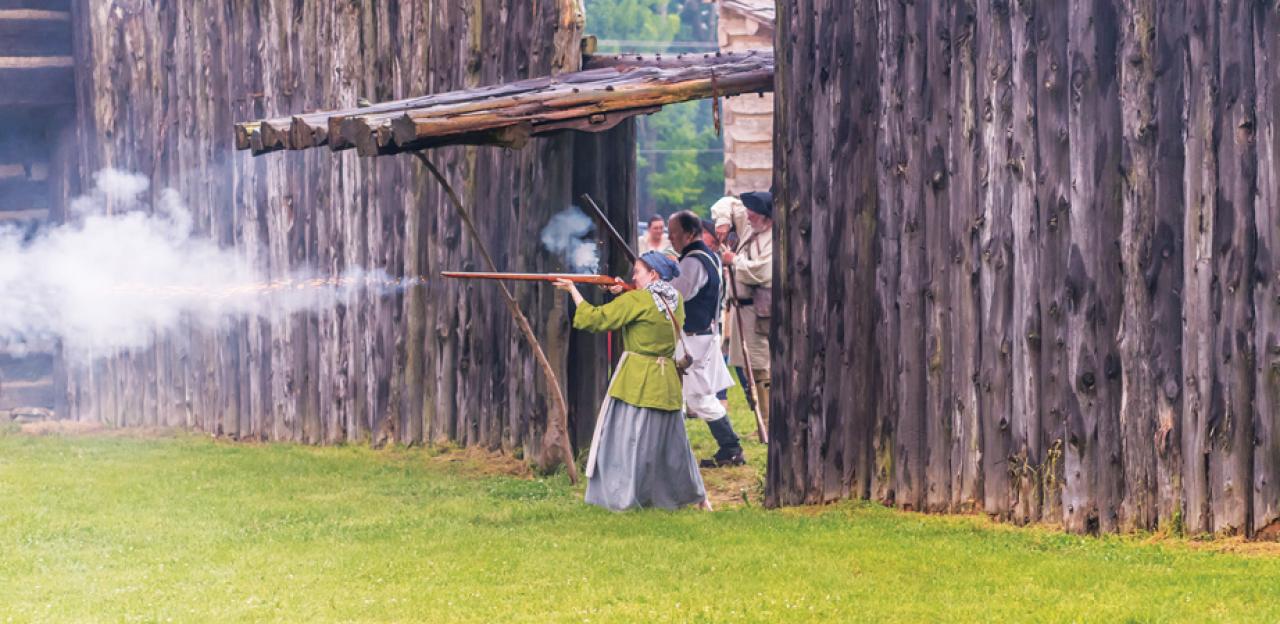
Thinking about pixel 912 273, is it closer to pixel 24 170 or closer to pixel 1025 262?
pixel 1025 262

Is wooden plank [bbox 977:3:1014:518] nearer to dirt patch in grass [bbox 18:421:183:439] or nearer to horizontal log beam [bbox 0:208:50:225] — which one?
dirt patch in grass [bbox 18:421:183:439]

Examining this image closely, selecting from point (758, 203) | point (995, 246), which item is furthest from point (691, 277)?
point (995, 246)

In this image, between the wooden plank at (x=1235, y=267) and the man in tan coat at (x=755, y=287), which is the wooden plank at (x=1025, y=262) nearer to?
the wooden plank at (x=1235, y=267)

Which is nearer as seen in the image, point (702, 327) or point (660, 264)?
point (660, 264)

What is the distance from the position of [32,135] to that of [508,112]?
28.7 ft

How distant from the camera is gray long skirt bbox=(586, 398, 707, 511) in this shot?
1112 cm

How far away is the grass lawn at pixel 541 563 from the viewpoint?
309 inches

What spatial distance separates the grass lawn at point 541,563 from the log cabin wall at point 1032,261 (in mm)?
359

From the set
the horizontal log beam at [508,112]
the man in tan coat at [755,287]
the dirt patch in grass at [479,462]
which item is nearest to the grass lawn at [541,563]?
the dirt patch in grass at [479,462]

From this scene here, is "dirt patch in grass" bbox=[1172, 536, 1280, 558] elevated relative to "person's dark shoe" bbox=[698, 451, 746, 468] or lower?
elevated

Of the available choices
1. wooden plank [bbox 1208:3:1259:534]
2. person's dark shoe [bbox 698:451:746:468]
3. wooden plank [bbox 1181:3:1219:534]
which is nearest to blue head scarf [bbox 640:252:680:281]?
person's dark shoe [bbox 698:451:746:468]

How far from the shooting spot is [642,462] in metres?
11.1

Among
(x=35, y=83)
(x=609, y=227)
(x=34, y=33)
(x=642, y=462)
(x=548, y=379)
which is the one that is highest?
(x=34, y=33)

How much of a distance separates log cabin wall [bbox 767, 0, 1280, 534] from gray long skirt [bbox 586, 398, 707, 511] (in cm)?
65
